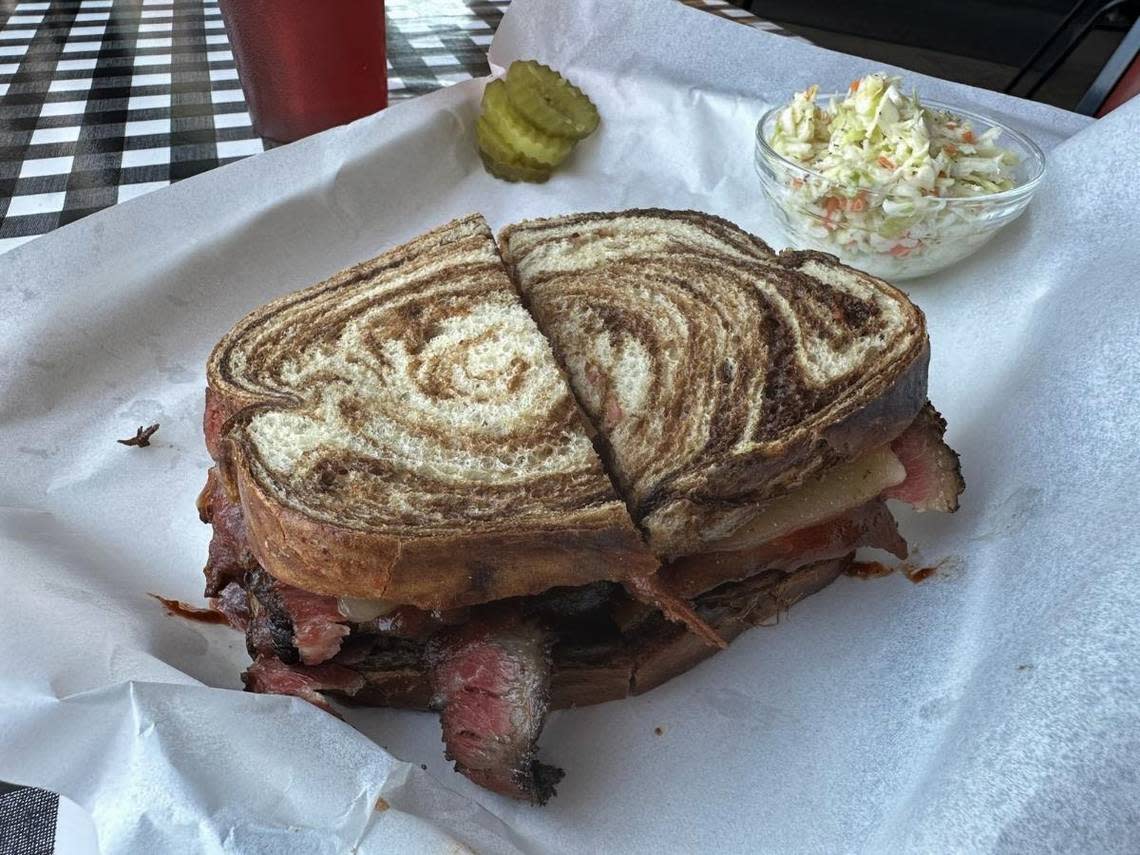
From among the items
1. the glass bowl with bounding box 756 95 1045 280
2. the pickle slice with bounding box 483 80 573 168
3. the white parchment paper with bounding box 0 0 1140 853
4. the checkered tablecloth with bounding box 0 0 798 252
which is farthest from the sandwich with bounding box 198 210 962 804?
the checkered tablecloth with bounding box 0 0 798 252

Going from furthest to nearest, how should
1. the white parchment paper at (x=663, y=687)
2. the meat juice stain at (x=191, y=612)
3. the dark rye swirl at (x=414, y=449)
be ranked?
the meat juice stain at (x=191, y=612)
the dark rye swirl at (x=414, y=449)
the white parchment paper at (x=663, y=687)

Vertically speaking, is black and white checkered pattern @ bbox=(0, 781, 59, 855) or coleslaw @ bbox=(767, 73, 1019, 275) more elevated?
coleslaw @ bbox=(767, 73, 1019, 275)

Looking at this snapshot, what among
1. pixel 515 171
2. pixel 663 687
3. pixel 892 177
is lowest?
pixel 663 687

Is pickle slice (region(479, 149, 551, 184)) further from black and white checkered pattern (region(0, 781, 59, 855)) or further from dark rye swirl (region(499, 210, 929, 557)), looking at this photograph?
black and white checkered pattern (region(0, 781, 59, 855))

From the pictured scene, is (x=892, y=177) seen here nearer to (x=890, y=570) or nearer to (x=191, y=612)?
(x=890, y=570)

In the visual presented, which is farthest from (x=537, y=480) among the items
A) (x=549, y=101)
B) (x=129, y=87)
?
(x=129, y=87)

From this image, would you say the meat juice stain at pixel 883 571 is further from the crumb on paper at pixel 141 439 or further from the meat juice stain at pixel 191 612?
the crumb on paper at pixel 141 439

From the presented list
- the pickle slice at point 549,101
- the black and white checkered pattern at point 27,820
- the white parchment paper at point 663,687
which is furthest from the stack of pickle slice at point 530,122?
the black and white checkered pattern at point 27,820
